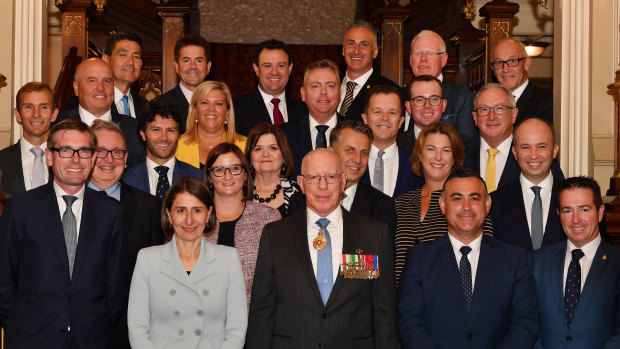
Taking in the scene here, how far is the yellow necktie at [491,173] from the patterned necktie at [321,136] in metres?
0.99

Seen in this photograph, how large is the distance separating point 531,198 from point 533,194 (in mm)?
30

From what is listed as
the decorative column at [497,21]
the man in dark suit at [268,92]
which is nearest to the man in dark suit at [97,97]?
the man in dark suit at [268,92]

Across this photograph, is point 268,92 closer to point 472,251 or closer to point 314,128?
point 314,128

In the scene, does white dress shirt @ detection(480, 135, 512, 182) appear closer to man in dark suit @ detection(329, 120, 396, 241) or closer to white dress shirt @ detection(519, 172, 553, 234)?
white dress shirt @ detection(519, 172, 553, 234)

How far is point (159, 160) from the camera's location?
485cm

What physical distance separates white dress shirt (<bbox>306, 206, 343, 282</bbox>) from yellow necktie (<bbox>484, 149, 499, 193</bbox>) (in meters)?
1.28

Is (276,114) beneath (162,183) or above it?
above

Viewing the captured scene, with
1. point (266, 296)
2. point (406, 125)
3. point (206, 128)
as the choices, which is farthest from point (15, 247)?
point (406, 125)

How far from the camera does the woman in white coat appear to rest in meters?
3.90

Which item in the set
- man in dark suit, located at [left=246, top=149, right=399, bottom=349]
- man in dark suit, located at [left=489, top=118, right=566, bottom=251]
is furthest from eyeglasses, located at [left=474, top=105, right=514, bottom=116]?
man in dark suit, located at [left=246, top=149, right=399, bottom=349]

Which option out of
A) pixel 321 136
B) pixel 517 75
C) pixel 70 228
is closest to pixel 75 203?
pixel 70 228

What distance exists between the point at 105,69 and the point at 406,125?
1.98 metres

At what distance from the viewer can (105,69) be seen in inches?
214

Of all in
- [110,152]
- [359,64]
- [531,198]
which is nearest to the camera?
[110,152]
